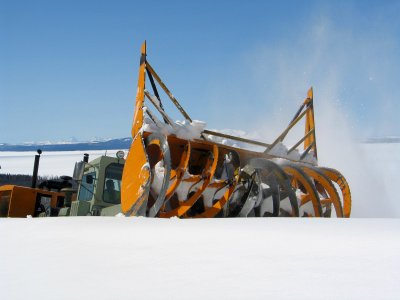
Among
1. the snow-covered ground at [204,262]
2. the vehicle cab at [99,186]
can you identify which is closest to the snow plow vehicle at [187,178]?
the vehicle cab at [99,186]

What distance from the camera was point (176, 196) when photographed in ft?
18.8

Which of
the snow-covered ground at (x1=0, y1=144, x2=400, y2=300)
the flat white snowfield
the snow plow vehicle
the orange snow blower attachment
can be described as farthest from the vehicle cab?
the flat white snowfield

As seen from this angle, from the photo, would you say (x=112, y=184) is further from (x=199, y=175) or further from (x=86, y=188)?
(x=199, y=175)

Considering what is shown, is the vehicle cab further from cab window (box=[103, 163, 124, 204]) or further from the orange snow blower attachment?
the orange snow blower attachment

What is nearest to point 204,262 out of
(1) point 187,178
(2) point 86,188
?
(1) point 187,178

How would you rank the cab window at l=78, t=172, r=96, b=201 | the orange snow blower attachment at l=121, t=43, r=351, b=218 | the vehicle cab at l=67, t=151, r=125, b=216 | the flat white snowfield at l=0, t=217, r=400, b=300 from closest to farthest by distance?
the flat white snowfield at l=0, t=217, r=400, b=300, the orange snow blower attachment at l=121, t=43, r=351, b=218, the vehicle cab at l=67, t=151, r=125, b=216, the cab window at l=78, t=172, r=96, b=201

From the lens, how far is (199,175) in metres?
5.68

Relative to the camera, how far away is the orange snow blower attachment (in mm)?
5285

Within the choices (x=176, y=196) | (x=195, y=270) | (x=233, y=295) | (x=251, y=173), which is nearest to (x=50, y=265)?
(x=195, y=270)

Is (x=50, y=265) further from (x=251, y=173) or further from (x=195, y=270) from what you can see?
(x=251, y=173)

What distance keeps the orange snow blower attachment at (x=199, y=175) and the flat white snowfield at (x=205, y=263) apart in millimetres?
2147

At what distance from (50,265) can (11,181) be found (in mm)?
30352

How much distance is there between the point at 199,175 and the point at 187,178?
0.74 ft

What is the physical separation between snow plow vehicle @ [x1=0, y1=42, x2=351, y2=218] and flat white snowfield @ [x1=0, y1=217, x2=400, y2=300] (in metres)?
2.16
